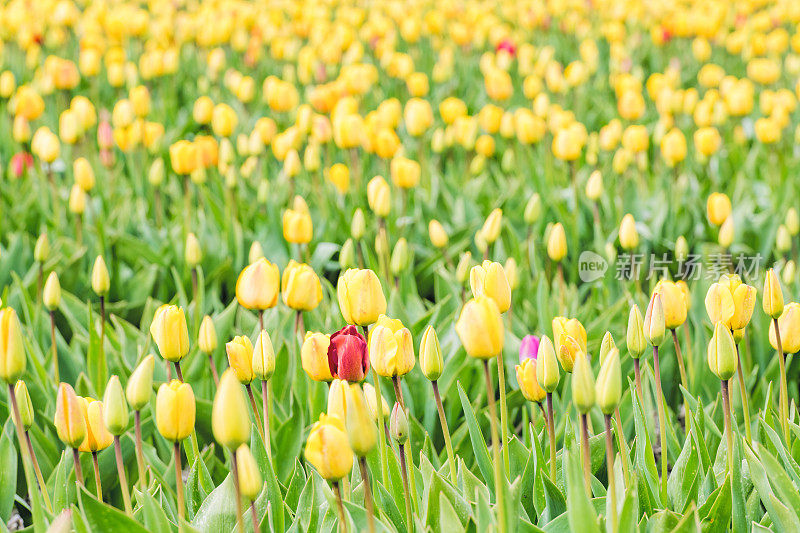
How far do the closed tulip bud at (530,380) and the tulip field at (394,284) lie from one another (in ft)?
0.06

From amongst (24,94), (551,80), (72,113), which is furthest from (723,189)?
(24,94)

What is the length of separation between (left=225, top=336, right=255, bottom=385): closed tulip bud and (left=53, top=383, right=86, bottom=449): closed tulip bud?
260 millimetres

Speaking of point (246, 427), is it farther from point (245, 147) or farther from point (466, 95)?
point (466, 95)

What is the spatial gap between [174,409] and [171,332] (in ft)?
0.87

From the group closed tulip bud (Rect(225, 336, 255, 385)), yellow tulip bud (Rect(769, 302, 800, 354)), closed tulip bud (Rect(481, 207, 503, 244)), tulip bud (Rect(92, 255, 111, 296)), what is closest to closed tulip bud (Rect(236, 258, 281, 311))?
closed tulip bud (Rect(225, 336, 255, 385))

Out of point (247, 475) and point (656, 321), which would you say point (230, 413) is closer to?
point (247, 475)

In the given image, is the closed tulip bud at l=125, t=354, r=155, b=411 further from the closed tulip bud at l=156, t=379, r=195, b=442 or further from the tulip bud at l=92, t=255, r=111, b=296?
the tulip bud at l=92, t=255, r=111, b=296

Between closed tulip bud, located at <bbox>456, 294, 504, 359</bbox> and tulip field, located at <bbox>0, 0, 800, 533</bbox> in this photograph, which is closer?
closed tulip bud, located at <bbox>456, 294, 504, 359</bbox>

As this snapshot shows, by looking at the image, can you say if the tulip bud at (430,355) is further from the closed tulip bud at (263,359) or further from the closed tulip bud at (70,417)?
the closed tulip bud at (70,417)

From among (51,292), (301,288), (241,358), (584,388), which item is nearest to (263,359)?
(241,358)

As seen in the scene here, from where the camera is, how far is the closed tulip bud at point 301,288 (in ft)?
5.89

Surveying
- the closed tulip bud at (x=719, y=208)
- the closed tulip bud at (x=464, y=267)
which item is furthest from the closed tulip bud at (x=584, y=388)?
the closed tulip bud at (x=719, y=208)

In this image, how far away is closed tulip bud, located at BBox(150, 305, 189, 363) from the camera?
1.56 m

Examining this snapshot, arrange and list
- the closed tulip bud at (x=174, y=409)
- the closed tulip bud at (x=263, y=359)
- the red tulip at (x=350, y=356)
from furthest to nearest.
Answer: the closed tulip bud at (x=263, y=359) → the red tulip at (x=350, y=356) → the closed tulip bud at (x=174, y=409)
